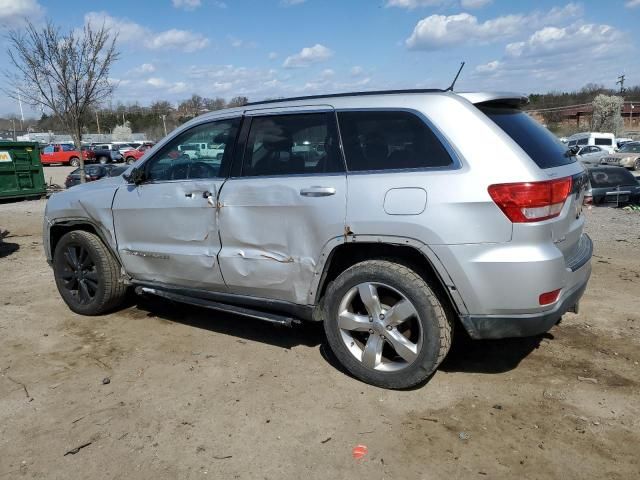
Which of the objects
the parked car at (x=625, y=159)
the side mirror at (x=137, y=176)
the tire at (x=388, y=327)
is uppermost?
the side mirror at (x=137, y=176)

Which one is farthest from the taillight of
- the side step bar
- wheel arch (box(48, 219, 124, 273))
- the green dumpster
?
the green dumpster

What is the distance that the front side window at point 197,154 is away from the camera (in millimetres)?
4109

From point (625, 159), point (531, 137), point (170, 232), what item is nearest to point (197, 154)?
point (170, 232)

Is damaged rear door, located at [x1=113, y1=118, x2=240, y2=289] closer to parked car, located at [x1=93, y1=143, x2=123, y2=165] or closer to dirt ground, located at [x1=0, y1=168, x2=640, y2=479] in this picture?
dirt ground, located at [x1=0, y1=168, x2=640, y2=479]

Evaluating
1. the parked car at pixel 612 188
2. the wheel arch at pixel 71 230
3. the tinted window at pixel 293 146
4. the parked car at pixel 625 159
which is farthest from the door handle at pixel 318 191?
the parked car at pixel 625 159

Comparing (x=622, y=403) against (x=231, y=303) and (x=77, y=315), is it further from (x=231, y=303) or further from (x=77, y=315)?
(x=77, y=315)

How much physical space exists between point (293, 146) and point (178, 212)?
1085 millimetres

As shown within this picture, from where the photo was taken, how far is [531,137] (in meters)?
3.43

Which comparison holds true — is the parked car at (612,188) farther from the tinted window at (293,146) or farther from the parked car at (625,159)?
the parked car at (625,159)

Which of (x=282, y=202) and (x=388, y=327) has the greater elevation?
(x=282, y=202)

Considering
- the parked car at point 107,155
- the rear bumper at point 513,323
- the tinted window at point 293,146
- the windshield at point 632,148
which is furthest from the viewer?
the parked car at point 107,155

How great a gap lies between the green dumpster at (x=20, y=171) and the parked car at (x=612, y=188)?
49.0ft

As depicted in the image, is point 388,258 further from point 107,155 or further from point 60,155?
point 60,155

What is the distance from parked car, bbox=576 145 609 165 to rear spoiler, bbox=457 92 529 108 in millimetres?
26994
